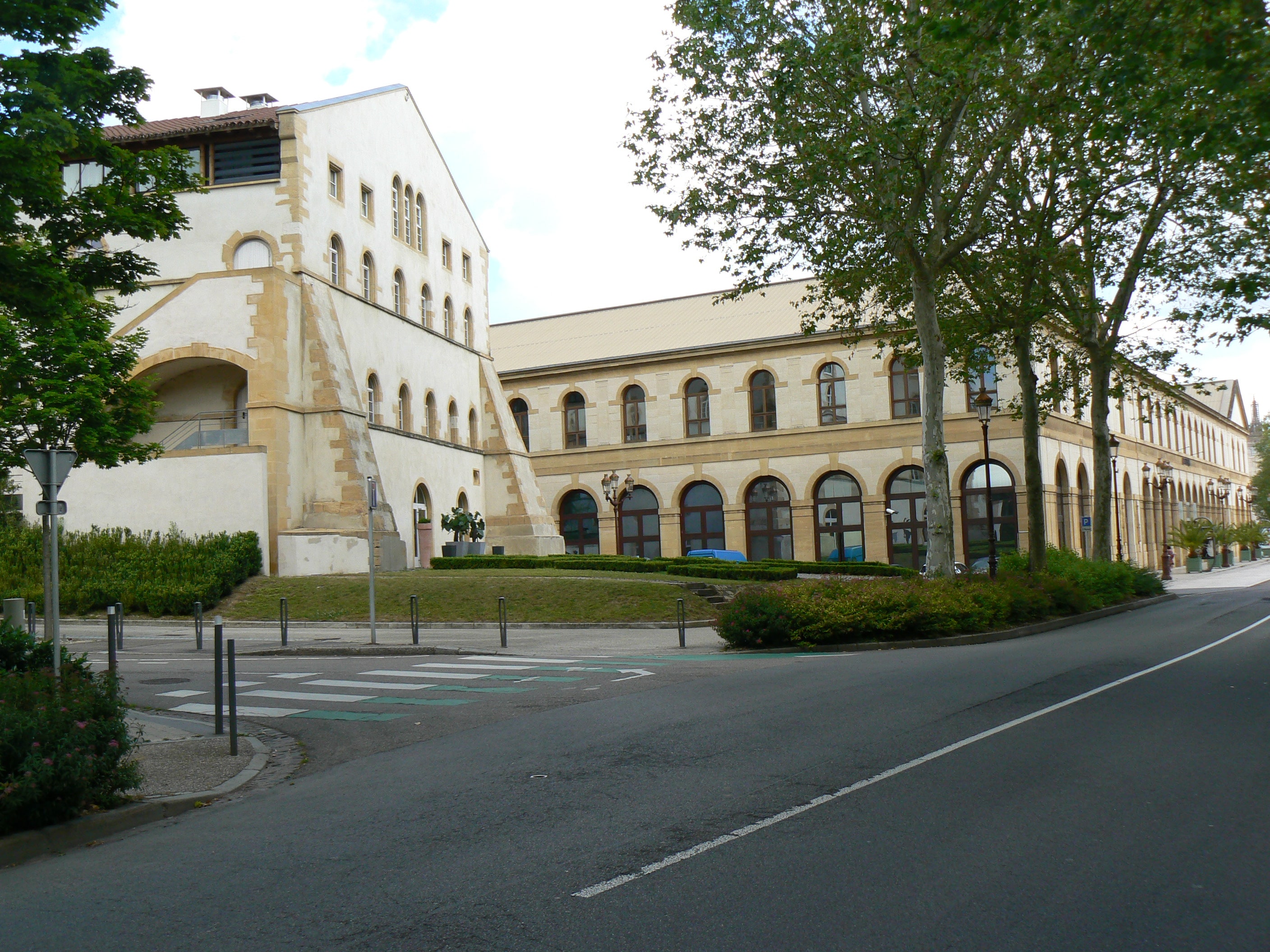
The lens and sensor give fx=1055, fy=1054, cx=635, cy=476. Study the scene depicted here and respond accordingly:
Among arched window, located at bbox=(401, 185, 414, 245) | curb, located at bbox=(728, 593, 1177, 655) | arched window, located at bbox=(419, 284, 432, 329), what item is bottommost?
curb, located at bbox=(728, 593, 1177, 655)

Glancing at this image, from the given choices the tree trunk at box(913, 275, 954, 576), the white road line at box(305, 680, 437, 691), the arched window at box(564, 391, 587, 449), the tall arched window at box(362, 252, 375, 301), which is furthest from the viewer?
the arched window at box(564, 391, 587, 449)

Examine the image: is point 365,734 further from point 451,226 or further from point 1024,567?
point 451,226

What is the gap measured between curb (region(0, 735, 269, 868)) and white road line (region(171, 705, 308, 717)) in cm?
379

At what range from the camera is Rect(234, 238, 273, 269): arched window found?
35.0 metres

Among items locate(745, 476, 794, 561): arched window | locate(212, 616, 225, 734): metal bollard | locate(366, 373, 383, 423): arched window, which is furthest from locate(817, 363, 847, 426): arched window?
locate(212, 616, 225, 734): metal bollard

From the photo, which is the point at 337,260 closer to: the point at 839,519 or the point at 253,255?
the point at 253,255

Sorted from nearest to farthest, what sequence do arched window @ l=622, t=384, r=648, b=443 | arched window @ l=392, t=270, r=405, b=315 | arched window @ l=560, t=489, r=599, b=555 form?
arched window @ l=392, t=270, r=405, b=315 → arched window @ l=622, t=384, r=648, b=443 → arched window @ l=560, t=489, r=599, b=555

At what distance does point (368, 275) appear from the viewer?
38.9 meters

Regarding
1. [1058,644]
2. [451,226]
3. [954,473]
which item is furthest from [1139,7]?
[451,226]

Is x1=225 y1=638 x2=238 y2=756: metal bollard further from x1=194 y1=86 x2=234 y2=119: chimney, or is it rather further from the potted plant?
the potted plant

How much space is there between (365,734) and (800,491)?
1524 inches

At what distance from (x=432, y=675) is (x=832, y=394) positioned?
35.4 meters

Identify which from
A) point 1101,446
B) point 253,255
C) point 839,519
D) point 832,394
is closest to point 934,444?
point 1101,446

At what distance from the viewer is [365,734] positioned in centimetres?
1030
